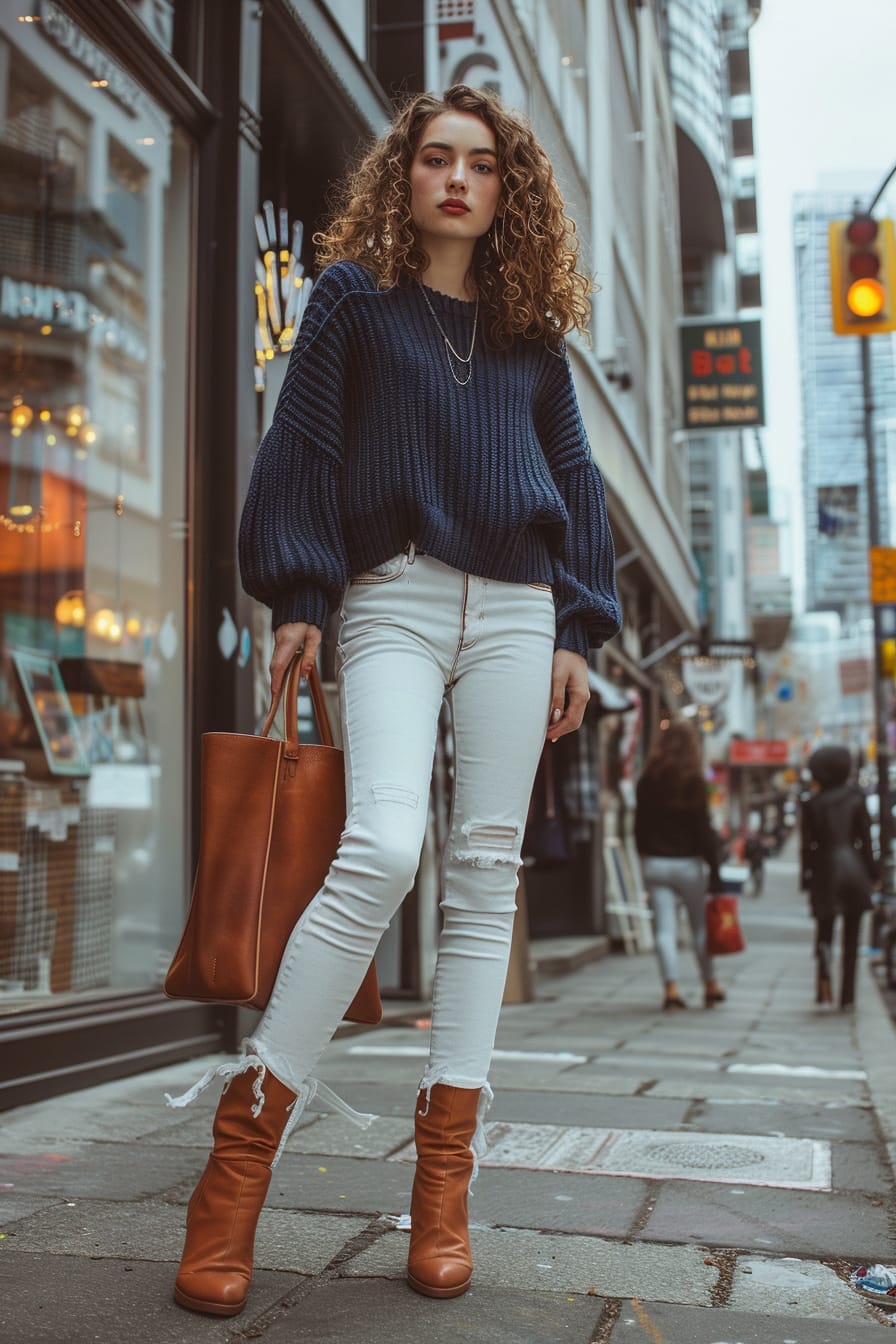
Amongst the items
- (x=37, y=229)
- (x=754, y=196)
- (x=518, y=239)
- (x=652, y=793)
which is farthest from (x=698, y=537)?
(x=518, y=239)

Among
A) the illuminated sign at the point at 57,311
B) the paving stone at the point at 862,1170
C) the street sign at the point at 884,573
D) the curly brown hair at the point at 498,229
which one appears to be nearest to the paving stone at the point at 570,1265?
the paving stone at the point at 862,1170

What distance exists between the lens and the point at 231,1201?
2021mm

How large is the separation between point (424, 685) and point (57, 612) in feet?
14.0

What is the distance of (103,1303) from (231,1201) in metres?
0.25

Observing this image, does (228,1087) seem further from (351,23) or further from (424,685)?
(351,23)

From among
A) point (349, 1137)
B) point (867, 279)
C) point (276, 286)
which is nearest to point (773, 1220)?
point (349, 1137)

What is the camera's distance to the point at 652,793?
918 cm

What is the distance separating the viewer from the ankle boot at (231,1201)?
200cm

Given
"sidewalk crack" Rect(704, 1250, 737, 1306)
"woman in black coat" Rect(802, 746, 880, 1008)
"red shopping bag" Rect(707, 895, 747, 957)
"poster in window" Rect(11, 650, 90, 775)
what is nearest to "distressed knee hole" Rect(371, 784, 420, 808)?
"sidewalk crack" Rect(704, 1250, 737, 1306)

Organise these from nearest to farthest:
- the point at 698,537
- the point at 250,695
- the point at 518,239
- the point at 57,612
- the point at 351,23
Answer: the point at 518,239, the point at 250,695, the point at 57,612, the point at 351,23, the point at 698,537

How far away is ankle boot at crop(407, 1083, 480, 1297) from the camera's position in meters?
2.14

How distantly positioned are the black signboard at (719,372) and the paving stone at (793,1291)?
20.0 metres

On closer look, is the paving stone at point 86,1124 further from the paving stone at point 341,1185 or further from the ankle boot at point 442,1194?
the ankle boot at point 442,1194

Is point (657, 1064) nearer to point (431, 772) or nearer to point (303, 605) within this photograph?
point (431, 772)
